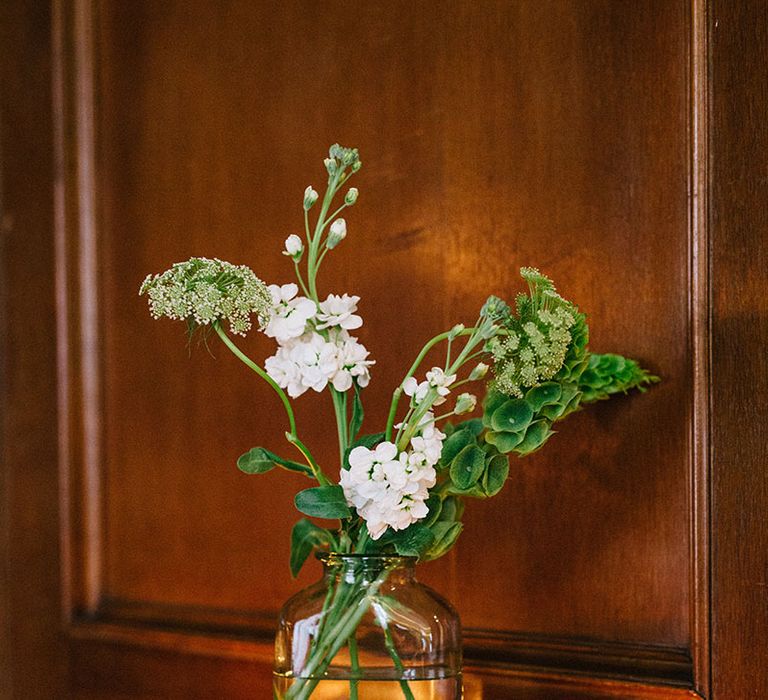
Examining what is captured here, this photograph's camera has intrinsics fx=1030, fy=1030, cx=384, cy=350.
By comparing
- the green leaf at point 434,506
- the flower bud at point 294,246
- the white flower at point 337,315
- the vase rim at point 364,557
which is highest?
the flower bud at point 294,246

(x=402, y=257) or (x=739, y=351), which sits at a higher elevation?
(x=402, y=257)

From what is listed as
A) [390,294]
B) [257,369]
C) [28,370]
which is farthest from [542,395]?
[28,370]

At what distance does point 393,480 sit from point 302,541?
7.9 inches

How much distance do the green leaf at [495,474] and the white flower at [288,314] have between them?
199 millimetres

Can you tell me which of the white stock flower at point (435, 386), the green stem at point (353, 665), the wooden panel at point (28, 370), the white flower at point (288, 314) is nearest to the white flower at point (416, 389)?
the white stock flower at point (435, 386)

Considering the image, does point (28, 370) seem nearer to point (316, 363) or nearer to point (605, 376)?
point (316, 363)

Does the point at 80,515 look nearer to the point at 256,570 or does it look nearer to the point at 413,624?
the point at 256,570

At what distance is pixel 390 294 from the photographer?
1.17 metres

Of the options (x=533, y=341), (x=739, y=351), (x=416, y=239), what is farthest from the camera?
(x=416, y=239)

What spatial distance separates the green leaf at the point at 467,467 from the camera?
0.88m

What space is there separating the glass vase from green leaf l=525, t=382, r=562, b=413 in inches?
7.0

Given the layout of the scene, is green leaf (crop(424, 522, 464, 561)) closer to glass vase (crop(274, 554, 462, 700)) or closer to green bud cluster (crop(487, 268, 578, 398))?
glass vase (crop(274, 554, 462, 700))

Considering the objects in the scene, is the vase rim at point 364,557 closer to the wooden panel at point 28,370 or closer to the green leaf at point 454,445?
the green leaf at point 454,445

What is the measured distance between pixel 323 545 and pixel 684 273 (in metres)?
0.44
